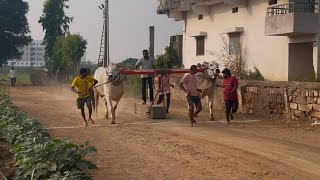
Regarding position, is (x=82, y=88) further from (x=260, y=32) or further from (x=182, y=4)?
(x=182, y=4)

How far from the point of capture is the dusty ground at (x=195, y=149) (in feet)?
24.1

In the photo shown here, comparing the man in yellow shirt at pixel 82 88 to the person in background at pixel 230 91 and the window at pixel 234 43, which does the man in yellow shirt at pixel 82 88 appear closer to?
the person in background at pixel 230 91

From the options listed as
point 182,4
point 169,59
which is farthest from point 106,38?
point 182,4

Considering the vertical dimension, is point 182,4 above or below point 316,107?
above

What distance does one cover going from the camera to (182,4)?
79.6 ft

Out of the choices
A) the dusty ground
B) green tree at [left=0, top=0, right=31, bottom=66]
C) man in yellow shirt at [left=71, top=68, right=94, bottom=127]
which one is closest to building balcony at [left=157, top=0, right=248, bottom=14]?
the dusty ground

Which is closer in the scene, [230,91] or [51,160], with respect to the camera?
[51,160]

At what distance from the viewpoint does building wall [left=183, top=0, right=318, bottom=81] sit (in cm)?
1781

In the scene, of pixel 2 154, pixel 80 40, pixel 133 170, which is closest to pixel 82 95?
pixel 2 154

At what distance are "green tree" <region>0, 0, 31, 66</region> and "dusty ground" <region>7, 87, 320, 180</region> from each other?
115 ft

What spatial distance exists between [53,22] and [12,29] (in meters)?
5.25

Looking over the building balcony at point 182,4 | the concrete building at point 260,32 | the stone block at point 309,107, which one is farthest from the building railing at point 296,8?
the stone block at point 309,107

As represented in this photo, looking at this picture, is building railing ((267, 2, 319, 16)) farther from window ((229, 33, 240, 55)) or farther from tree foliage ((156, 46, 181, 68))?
tree foliage ((156, 46, 181, 68))

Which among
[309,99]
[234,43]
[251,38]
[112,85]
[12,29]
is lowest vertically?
[309,99]
